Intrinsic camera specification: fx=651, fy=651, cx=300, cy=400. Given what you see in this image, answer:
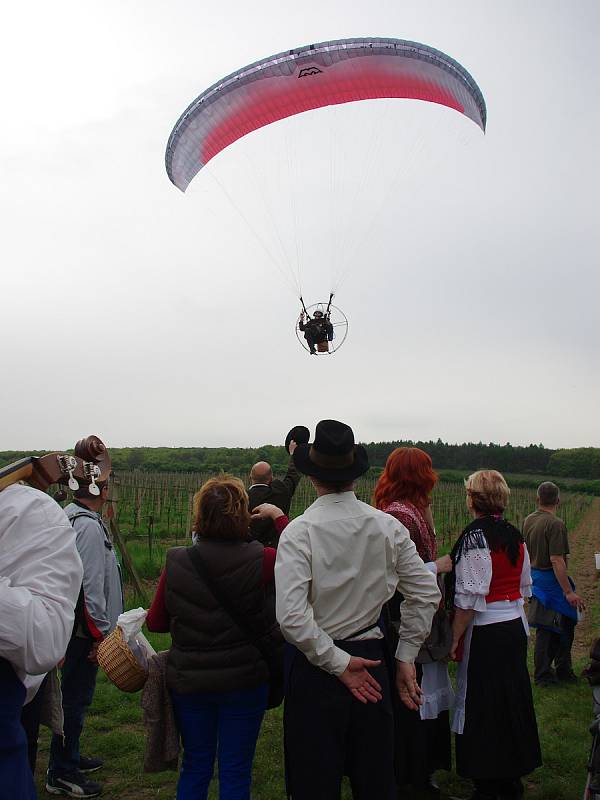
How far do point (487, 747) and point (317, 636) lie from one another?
1390 millimetres

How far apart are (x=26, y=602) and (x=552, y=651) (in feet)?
16.6

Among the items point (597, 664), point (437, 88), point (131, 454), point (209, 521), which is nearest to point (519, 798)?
point (597, 664)

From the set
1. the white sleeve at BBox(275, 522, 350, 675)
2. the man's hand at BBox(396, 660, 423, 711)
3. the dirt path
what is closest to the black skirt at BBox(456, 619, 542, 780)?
the man's hand at BBox(396, 660, 423, 711)

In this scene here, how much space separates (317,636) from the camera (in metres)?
2.21

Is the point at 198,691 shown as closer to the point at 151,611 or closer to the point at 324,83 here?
the point at 151,611

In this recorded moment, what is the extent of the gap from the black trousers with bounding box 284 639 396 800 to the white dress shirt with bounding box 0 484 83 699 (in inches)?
44.6

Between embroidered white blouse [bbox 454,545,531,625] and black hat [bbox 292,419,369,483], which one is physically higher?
black hat [bbox 292,419,369,483]

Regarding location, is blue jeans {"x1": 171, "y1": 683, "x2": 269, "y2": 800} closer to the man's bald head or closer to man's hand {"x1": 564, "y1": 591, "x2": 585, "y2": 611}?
the man's bald head

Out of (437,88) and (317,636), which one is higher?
Result: (437,88)

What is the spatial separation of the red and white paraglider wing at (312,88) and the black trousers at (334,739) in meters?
6.41

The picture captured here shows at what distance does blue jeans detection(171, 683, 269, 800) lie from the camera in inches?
101

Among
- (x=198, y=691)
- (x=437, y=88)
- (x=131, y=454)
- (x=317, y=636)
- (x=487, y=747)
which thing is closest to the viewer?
(x=317, y=636)

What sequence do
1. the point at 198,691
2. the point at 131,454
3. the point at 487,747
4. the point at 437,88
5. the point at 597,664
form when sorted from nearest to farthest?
the point at 198,691
the point at 597,664
the point at 487,747
the point at 437,88
the point at 131,454

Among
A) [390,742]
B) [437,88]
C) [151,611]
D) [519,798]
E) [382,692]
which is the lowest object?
[519,798]
